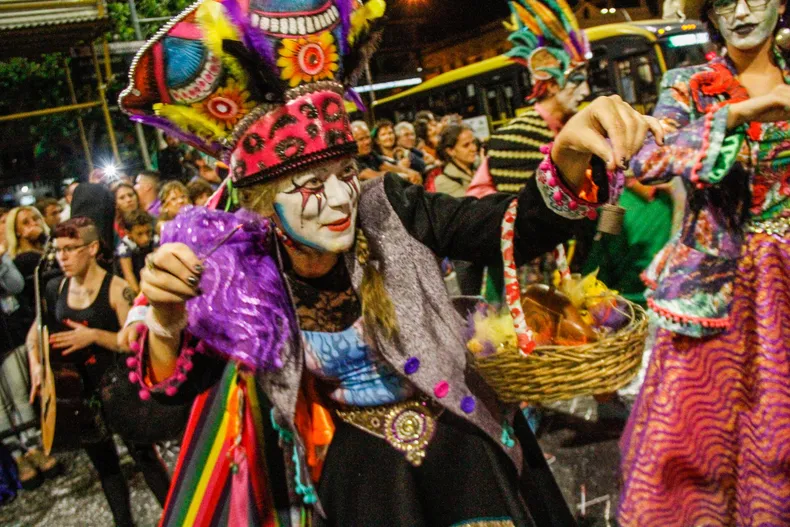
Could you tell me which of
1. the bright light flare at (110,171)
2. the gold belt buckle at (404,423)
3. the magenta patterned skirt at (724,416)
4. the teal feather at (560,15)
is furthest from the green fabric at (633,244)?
the bright light flare at (110,171)

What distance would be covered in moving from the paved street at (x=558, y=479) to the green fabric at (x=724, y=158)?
1.79 metres

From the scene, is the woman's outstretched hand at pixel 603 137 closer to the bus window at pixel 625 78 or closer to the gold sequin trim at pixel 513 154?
the gold sequin trim at pixel 513 154

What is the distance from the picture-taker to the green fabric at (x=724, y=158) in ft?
6.17

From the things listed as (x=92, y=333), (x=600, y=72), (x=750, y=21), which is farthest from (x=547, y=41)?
(x=600, y=72)

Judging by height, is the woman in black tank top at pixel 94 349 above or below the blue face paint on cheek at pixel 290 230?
below

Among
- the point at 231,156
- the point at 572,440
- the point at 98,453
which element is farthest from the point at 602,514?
the point at 98,453

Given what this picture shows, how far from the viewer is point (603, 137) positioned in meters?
1.34

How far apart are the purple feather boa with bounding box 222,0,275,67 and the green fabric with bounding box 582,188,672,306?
2627mm

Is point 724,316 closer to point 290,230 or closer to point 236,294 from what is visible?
A: point 290,230

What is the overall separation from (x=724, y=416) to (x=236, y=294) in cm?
158

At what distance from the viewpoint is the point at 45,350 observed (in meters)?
3.64

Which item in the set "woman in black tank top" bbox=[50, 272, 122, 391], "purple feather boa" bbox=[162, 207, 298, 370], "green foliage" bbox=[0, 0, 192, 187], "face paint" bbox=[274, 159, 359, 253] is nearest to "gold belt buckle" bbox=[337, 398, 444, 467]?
"purple feather boa" bbox=[162, 207, 298, 370]

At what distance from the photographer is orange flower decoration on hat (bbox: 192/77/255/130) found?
1.64 m

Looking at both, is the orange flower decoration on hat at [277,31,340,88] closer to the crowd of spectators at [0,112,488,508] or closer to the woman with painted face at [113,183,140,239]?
the crowd of spectators at [0,112,488,508]
